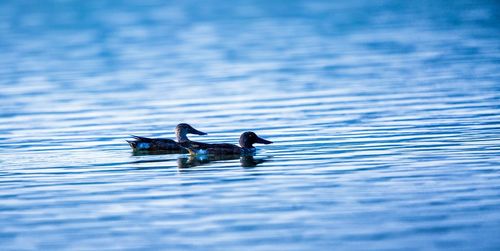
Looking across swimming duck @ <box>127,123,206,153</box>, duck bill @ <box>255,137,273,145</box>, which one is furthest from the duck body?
duck bill @ <box>255,137,273,145</box>

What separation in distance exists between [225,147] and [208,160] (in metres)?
0.37

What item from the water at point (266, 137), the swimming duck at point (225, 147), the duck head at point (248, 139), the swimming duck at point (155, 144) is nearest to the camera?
the water at point (266, 137)

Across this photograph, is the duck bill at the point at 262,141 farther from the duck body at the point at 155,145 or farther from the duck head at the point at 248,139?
the duck body at the point at 155,145

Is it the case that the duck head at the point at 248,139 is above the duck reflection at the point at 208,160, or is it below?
above

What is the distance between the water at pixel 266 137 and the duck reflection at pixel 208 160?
48 mm

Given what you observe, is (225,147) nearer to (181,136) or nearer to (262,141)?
(262,141)

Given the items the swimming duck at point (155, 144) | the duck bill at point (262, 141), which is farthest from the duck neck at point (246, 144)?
the swimming duck at point (155, 144)

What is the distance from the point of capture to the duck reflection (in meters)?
15.5

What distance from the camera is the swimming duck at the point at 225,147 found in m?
16.0

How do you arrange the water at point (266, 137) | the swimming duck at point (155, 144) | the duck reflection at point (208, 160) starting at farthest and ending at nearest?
the swimming duck at point (155, 144) → the duck reflection at point (208, 160) → the water at point (266, 137)

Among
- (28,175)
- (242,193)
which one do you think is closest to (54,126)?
(28,175)

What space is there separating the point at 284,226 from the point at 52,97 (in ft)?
46.3

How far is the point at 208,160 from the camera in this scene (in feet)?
52.0

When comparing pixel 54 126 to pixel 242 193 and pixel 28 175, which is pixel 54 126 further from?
pixel 242 193
